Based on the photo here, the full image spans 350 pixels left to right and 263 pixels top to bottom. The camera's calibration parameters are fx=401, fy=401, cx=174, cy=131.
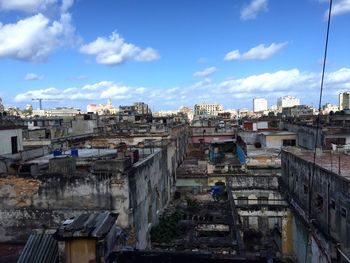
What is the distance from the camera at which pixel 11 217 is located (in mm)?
17406

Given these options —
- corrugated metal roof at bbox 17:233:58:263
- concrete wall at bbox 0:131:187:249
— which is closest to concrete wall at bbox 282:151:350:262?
concrete wall at bbox 0:131:187:249

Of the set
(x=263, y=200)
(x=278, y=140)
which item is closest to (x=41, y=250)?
(x=263, y=200)

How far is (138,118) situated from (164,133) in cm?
3962

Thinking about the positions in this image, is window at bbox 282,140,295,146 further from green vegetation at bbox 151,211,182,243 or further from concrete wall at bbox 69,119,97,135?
concrete wall at bbox 69,119,97,135

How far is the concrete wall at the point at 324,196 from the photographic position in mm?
15633

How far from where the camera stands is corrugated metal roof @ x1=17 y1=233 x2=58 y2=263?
10578 mm

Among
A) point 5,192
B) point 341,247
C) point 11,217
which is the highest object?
point 5,192

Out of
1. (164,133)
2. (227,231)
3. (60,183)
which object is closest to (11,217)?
(60,183)

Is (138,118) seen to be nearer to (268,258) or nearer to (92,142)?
(92,142)

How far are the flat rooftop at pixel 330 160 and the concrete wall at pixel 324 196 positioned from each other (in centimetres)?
42

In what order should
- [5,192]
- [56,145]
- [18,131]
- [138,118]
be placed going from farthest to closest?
[138,118]
[56,145]
[18,131]
[5,192]

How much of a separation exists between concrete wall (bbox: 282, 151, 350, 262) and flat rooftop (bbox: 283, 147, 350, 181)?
0.42 meters

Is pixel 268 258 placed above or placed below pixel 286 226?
above

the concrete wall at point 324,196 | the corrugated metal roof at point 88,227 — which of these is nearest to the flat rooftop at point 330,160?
the concrete wall at point 324,196
